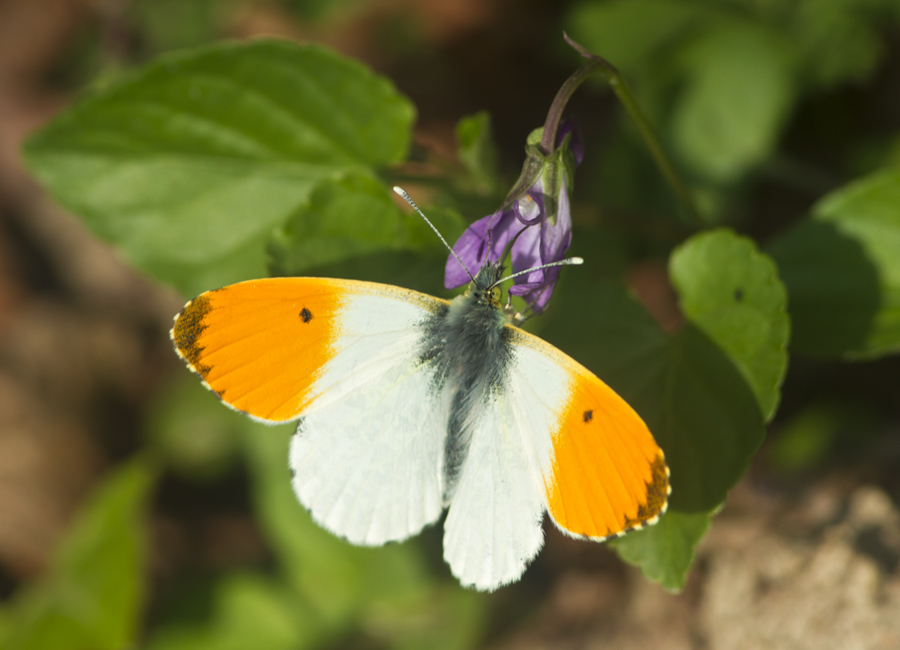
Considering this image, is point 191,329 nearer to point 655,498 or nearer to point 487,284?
point 487,284

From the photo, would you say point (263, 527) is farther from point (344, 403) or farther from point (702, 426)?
point (702, 426)

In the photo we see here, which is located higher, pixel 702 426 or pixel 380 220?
pixel 380 220

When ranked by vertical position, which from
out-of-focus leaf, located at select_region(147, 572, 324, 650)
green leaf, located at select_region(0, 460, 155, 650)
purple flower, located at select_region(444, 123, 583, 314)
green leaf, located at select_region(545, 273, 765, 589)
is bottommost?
out-of-focus leaf, located at select_region(147, 572, 324, 650)

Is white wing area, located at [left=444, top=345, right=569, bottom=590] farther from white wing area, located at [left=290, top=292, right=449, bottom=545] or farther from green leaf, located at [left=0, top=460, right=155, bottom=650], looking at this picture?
green leaf, located at [left=0, top=460, right=155, bottom=650]

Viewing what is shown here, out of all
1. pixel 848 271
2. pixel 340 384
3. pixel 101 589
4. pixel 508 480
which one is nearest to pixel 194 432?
pixel 101 589

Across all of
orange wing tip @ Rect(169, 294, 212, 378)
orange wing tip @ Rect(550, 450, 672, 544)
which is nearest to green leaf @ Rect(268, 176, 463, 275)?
orange wing tip @ Rect(169, 294, 212, 378)

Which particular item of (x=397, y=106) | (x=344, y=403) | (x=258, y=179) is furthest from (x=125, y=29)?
(x=344, y=403)

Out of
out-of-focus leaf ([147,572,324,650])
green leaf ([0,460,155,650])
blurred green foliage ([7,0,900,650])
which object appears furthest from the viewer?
out-of-focus leaf ([147,572,324,650])
